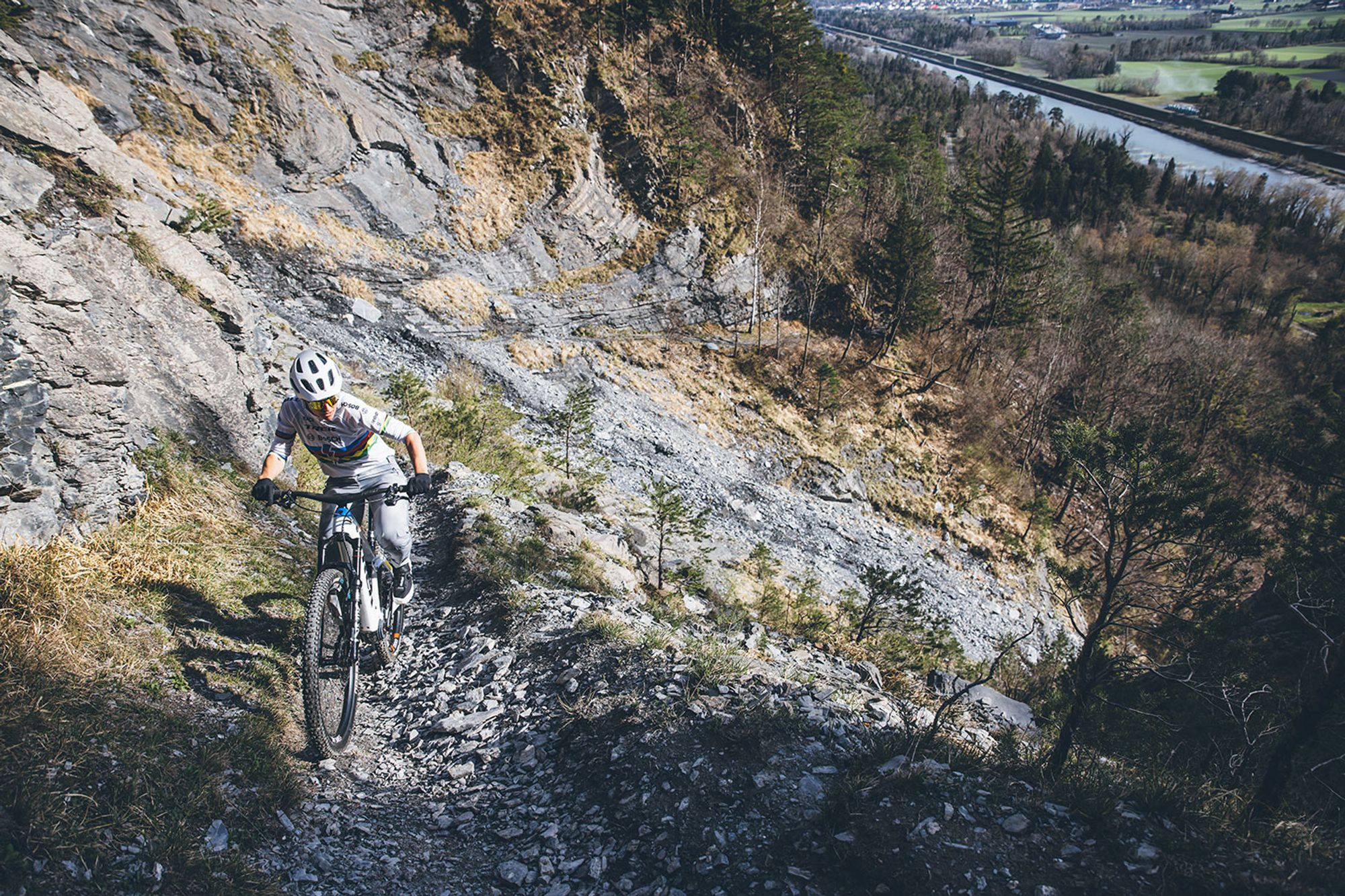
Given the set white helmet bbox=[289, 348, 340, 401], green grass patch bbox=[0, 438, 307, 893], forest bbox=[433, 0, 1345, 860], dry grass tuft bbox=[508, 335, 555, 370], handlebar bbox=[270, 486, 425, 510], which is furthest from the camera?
forest bbox=[433, 0, 1345, 860]

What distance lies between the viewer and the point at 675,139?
28.9 meters

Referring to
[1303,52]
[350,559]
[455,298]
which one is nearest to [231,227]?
[455,298]

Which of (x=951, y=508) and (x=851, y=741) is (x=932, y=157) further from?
(x=851, y=741)

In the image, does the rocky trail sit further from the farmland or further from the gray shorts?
the farmland

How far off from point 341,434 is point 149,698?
2.15 meters

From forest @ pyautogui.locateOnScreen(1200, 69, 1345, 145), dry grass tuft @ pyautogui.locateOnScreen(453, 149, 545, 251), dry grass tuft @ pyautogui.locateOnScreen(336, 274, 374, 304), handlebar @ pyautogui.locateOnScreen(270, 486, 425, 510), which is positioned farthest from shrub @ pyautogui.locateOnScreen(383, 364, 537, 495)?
forest @ pyautogui.locateOnScreen(1200, 69, 1345, 145)

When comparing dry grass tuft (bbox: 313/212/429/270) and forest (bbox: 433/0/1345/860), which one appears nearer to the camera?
dry grass tuft (bbox: 313/212/429/270)

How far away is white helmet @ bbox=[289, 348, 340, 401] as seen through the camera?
452 cm

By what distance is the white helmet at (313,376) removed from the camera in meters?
4.52

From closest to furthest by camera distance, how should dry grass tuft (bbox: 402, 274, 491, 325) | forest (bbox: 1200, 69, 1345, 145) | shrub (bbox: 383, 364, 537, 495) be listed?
shrub (bbox: 383, 364, 537, 495) < dry grass tuft (bbox: 402, 274, 491, 325) < forest (bbox: 1200, 69, 1345, 145)

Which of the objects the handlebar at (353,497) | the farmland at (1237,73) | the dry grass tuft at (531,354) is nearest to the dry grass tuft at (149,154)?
the dry grass tuft at (531,354)

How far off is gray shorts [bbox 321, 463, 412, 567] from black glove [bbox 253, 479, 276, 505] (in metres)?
0.46

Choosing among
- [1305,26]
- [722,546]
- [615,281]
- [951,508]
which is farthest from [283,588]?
Answer: [1305,26]

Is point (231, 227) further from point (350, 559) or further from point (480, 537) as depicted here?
point (350, 559)
